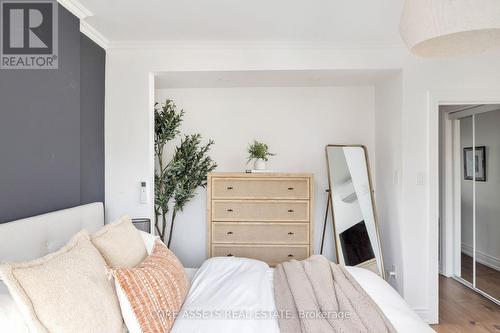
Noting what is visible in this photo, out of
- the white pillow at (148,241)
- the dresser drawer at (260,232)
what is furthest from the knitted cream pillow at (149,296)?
the dresser drawer at (260,232)

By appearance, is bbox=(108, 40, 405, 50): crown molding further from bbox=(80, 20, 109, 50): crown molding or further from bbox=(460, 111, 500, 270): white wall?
bbox=(460, 111, 500, 270): white wall

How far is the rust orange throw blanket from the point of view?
138cm

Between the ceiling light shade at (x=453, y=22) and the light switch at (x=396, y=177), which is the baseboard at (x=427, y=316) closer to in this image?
the light switch at (x=396, y=177)

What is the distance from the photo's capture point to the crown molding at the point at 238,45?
288 cm

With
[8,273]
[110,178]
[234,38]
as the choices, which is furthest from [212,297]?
[234,38]

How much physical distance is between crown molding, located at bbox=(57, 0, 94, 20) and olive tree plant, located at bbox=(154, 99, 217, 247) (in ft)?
3.59

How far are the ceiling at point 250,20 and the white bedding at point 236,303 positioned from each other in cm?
179

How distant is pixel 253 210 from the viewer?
10.3 ft

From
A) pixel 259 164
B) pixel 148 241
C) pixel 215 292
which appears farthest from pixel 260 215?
pixel 215 292

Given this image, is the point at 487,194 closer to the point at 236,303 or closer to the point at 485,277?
the point at 485,277

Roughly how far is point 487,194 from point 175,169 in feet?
10.3

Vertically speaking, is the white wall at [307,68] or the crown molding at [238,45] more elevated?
the crown molding at [238,45]

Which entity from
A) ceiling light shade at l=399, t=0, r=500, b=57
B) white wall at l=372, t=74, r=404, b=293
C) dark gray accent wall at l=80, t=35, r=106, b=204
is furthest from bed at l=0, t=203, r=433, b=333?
ceiling light shade at l=399, t=0, r=500, b=57

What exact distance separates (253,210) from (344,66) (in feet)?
5.21
